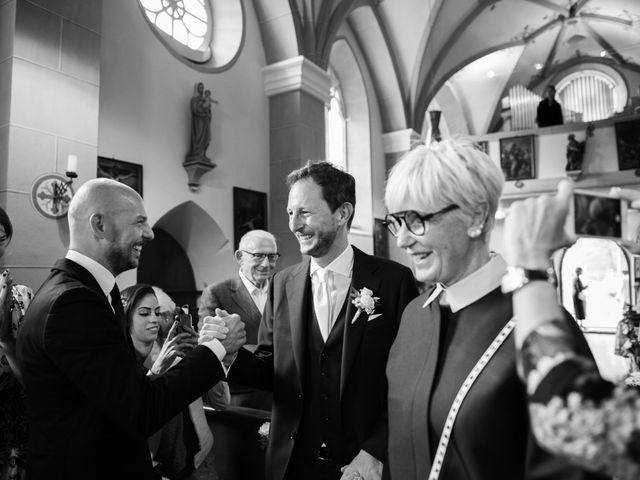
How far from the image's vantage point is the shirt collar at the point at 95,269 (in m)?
1.84

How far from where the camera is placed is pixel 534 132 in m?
14.5

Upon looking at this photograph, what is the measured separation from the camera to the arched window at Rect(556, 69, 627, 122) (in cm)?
1811

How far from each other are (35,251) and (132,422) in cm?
344

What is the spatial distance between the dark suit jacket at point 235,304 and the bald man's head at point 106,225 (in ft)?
6.80

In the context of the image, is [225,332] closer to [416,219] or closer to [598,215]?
[416,219]

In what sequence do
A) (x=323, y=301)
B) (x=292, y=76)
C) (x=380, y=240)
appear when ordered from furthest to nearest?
(x=380, y=240) < (x=292, y=76) < (x=323, y=301)

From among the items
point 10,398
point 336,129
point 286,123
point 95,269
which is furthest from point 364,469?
point 336,129

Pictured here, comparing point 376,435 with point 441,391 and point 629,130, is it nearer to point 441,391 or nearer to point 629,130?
point 441,391

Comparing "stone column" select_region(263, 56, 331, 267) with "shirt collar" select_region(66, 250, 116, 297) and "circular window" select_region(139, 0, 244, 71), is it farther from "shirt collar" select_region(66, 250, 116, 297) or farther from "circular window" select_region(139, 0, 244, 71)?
"shirt collar" select_region(66, 250, 116, 297)

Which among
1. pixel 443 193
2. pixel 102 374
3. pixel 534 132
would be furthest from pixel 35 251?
pixel 534 132

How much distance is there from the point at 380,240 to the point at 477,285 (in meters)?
10.2

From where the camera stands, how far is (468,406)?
1172 millimetres

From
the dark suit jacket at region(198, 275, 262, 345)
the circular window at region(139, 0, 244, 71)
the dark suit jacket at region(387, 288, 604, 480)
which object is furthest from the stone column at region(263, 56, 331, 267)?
the dark suit jacket at region(387, 288, 604, 480)

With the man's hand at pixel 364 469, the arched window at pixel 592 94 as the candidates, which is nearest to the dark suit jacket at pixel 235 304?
the man's hand at pixel 364 469
